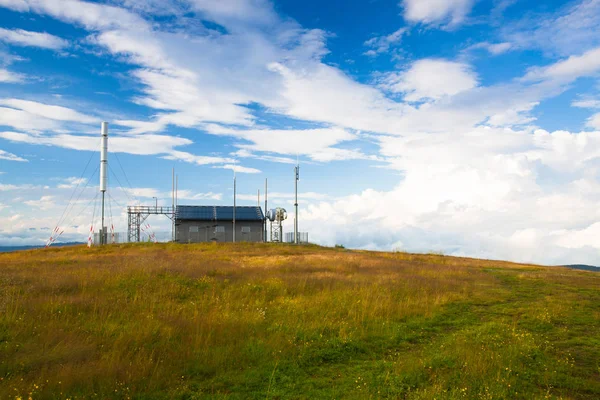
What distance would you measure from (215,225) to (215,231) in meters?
0.89

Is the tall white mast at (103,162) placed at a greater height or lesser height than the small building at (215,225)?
greater

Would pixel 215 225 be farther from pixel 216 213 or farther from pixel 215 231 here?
pixel 216 213

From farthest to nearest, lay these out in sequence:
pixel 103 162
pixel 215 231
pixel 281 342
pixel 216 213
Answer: pixel 216 213
pixel 215 231
pixel 103 162
pixel 281 342

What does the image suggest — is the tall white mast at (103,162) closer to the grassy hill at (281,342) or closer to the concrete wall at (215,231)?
the concrete wall at (215,231)

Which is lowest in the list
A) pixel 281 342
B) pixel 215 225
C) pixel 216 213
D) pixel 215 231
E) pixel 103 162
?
pixel 281 342

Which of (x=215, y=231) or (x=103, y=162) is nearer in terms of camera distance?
(x=103, y=162)

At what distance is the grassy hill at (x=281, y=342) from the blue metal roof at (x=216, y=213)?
1679 inches

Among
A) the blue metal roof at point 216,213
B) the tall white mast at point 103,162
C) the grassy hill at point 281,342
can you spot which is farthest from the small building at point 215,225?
the grassy hill at point 281,342

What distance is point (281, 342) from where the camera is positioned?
33.0 feet

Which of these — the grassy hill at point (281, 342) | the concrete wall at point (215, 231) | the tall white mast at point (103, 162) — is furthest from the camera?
the concrete wall at point (215, 231)

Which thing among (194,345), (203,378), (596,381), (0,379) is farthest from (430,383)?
(0,379)

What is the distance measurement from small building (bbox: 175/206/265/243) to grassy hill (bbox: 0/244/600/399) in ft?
141

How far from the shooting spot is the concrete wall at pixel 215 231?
6025cm

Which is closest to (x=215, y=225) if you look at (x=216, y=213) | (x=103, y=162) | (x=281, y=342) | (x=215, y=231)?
(x=215, y=231)
